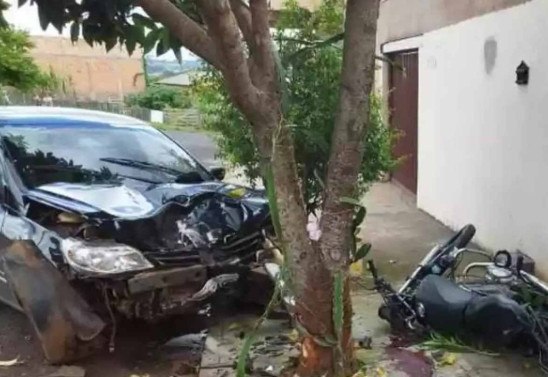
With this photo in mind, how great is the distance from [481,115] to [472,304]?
3.86 m

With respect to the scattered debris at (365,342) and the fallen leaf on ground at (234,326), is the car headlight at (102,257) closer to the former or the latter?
the fallen leaf on ground at (234,326)

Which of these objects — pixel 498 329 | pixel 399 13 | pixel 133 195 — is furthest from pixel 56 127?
A: pixel 399 13

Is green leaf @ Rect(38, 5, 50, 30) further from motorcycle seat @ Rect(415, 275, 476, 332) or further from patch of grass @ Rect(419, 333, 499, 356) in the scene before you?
patch of grass @ Rect(419, 333, 499, 356)

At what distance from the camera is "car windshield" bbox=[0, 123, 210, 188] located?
585cm

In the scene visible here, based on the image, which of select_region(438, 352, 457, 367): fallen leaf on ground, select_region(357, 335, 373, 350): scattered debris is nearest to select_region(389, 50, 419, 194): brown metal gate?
select_region(357, 335, 373, 350): scattered debris

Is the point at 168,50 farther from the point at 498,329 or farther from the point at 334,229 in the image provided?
the point at 498,329

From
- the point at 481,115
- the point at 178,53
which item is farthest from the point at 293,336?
the point at 481,115

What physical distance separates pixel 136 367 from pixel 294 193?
2.15 metres

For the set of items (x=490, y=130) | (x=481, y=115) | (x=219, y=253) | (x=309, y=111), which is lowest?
(x=219, y=253)

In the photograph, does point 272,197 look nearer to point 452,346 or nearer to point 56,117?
point 452,346

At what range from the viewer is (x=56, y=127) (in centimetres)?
631

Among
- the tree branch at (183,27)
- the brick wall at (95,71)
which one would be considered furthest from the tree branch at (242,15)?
the brick wall at (95,71)

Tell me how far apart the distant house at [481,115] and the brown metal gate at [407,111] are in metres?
0.03

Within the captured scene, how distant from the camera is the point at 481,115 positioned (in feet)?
25.9
